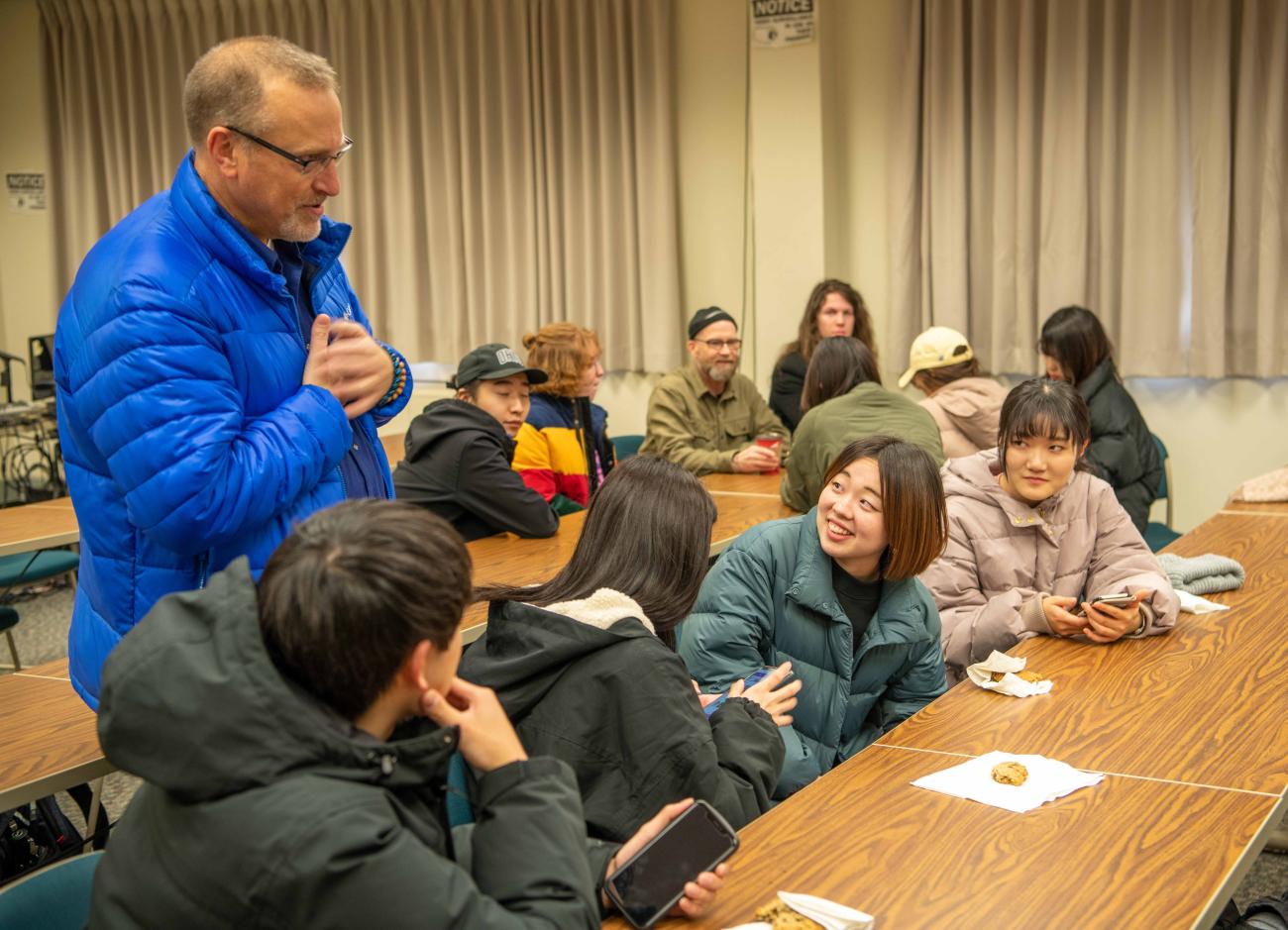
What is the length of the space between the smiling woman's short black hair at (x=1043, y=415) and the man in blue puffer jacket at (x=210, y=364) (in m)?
1.69

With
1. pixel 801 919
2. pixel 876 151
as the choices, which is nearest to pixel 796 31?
pixel 876 151

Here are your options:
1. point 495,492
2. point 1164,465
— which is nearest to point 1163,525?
point 1164,465

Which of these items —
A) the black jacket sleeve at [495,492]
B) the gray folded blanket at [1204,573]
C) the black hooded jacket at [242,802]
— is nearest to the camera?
the black hooded jacket at [242,802]

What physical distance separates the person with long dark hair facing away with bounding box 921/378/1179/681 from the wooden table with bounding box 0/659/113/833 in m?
1.82

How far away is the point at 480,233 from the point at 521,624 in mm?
5686

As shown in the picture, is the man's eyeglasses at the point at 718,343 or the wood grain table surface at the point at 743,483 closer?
the wood grain table surface at the point at 743,483

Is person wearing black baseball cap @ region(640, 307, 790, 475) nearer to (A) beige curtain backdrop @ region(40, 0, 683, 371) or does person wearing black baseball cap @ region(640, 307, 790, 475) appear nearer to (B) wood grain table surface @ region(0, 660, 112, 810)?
(A) beige curtain backdrop @ region(40, 0, 683, 371)

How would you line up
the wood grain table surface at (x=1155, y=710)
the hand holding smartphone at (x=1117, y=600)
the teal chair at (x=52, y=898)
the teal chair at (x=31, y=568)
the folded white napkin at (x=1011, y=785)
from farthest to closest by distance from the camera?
the teal chair at (x=31, y=568)
the hand holding smartphone at (x=1117, y=600)
the wood grain table surface at (x=1155, y=710)
the folded white napkin at (x=1011, y=785)
the teal chair at (x=52, y=898)

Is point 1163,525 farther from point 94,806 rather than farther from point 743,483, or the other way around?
point 94,806

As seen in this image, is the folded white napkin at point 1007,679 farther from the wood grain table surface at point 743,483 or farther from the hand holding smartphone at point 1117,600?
the wood grain table surface at point 743,483

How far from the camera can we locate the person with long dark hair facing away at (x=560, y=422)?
4285 millimetres

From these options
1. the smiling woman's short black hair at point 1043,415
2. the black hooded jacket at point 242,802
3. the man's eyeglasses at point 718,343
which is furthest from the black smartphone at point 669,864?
the man's eyeglasses at point 718,343

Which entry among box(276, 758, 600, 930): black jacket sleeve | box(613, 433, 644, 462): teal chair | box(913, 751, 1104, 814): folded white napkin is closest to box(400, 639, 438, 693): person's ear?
box(276, 758, 600, 930): black jacket sleeve

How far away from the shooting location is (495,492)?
12.2 feet
